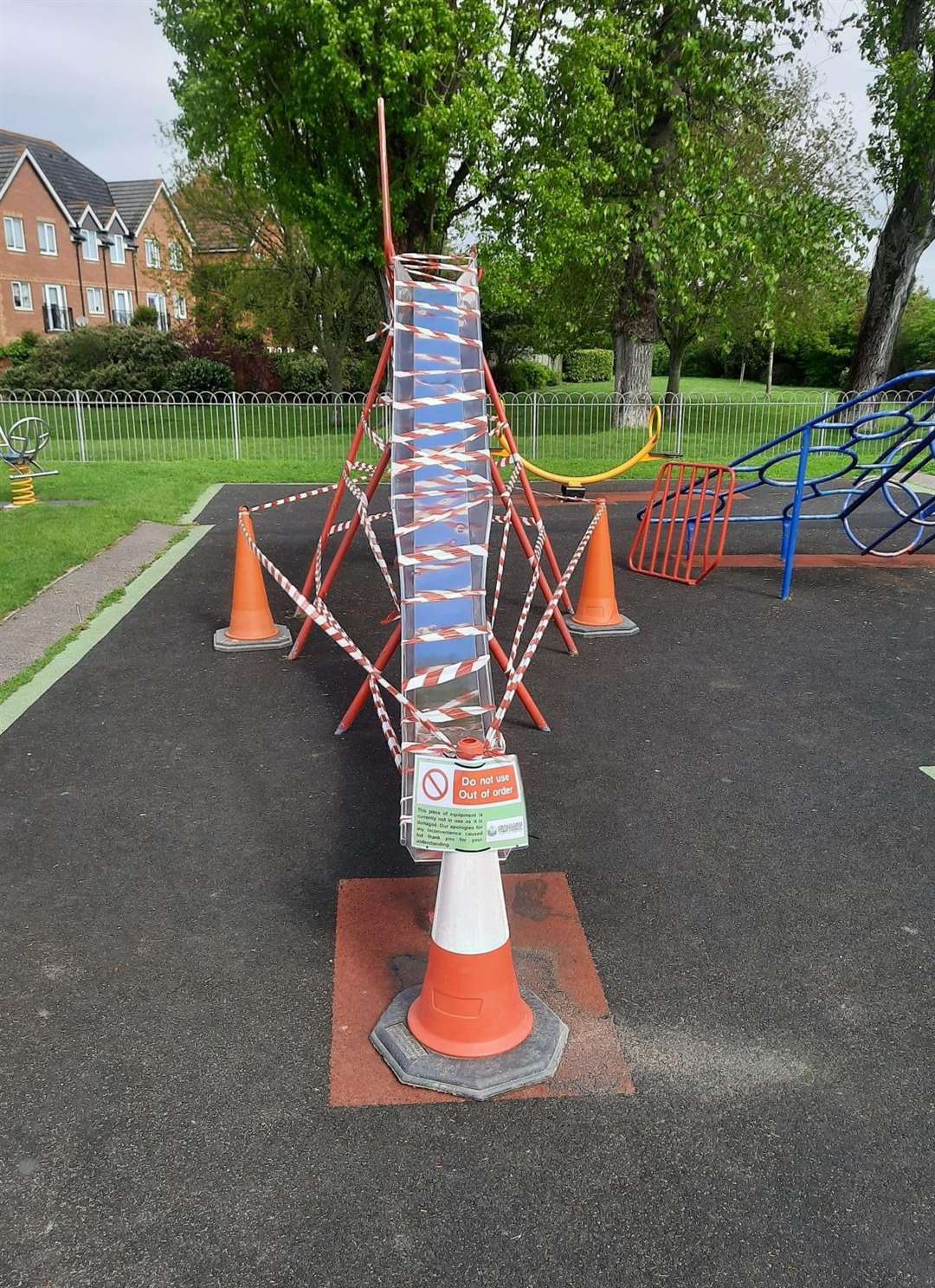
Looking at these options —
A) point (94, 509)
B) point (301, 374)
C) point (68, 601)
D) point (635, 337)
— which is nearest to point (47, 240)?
point (301, 374)

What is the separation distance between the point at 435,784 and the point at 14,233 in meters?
50.5

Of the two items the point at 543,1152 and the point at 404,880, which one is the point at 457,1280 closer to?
the point at 543,1152

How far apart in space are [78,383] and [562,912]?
106 ft

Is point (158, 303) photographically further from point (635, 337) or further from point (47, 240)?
point (635, 337)

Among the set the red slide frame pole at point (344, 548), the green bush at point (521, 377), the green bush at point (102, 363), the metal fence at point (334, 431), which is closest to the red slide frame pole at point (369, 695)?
the red slide frame pole at point (344, 548)

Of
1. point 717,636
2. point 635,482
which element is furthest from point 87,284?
point 717,636

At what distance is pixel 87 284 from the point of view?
48906mm

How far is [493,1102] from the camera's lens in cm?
274

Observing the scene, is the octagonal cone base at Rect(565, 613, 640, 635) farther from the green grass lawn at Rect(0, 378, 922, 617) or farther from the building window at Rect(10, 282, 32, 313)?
the building window at Rect(10, 282, 32, 313)

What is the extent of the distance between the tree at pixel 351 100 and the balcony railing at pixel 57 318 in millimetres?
30640

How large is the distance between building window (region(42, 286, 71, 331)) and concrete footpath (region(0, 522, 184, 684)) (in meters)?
41.5

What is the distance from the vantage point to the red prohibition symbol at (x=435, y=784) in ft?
9.18

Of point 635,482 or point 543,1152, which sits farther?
point 635,482

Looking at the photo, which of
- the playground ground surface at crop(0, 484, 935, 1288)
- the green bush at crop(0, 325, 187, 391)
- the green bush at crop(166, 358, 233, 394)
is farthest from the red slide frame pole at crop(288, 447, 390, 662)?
the green bush at crop(0, 325, 187, 391)
